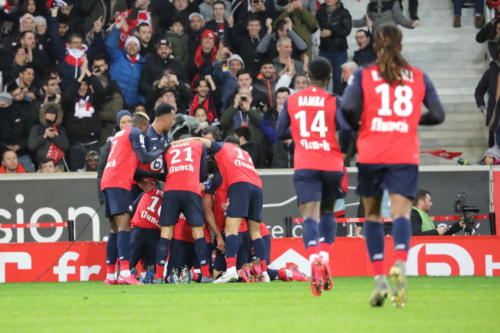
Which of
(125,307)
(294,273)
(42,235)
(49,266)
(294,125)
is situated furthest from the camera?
(42,235)

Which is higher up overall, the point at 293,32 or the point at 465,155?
the point at 293,32

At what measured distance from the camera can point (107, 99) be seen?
68.4 feet

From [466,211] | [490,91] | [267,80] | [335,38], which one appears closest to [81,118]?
[267,80]

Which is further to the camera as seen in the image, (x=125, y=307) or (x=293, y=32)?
(x=293, y=32)

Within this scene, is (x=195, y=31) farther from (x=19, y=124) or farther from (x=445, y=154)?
(x=445, y=154)

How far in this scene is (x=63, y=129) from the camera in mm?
20281

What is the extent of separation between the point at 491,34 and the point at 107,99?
7426 mm

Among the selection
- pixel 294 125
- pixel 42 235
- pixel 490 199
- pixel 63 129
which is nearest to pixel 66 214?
pixel 42 235

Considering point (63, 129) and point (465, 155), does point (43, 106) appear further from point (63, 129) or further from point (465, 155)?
point (465, 155)

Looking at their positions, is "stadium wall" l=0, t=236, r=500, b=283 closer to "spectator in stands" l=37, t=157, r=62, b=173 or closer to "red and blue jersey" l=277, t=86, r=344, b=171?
"spectator in stands" l=37, t=157, r=62, b=173

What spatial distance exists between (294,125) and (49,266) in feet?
21.8

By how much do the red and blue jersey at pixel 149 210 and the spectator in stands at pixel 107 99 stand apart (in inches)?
214

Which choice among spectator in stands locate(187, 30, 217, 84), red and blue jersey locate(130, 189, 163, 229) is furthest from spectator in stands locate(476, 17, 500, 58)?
red and blue jersey locate(130, 189, 163, 229)

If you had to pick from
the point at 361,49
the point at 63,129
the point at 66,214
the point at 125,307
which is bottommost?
the point at 125,307
